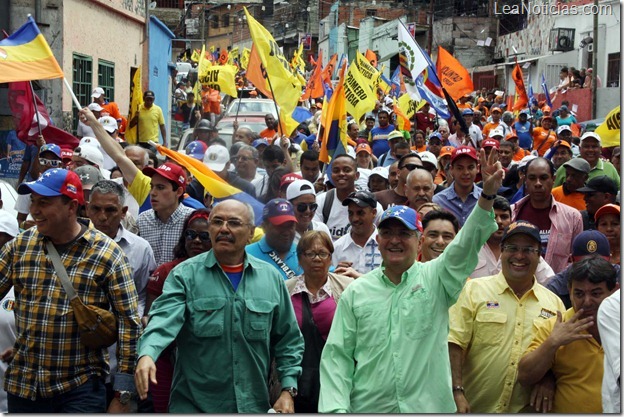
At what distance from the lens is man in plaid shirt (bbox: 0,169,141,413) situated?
5250 mm

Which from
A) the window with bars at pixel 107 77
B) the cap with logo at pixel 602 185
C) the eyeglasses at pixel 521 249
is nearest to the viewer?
the eyeglasses at pixel 521 249

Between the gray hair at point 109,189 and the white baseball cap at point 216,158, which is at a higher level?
the white baseball cap at point 216,158

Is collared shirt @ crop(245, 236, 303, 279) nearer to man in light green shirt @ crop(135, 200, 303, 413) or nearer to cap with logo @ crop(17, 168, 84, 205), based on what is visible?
man in light green shirt @ crop(135, 200, 303, 413)

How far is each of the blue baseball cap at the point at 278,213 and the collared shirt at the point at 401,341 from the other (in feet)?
5.63

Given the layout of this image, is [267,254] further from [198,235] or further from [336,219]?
[336,219]

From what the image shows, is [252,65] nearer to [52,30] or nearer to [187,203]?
[187,203]

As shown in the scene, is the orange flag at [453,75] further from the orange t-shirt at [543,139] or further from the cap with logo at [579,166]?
the cap with logo at [579,166]

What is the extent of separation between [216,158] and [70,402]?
4.61 m

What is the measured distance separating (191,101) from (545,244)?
20.2 metres

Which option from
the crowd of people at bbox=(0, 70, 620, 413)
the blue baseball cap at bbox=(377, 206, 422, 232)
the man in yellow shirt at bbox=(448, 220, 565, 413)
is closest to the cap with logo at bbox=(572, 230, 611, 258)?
the crowd of people at bbox=(0, 70, 620, 413)

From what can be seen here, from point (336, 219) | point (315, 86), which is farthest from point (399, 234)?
point (315, 86)

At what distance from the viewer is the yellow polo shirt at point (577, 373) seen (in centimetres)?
534

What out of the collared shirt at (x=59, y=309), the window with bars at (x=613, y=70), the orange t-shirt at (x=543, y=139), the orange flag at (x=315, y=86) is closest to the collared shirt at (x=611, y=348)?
the collared shirt at (x=59, y=309)

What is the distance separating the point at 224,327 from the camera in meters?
5.06
